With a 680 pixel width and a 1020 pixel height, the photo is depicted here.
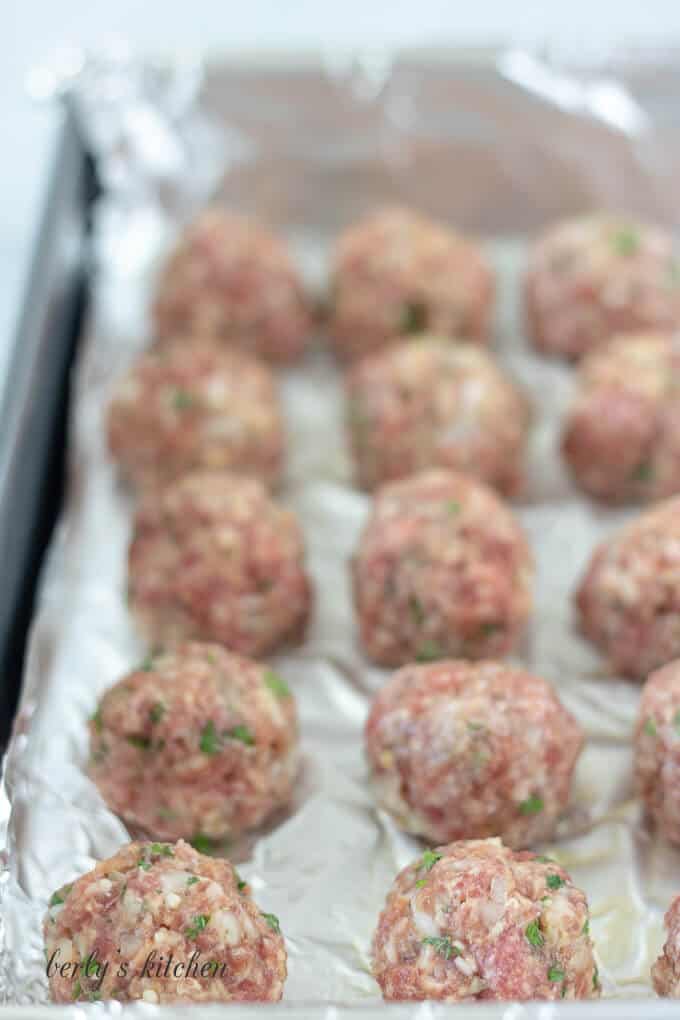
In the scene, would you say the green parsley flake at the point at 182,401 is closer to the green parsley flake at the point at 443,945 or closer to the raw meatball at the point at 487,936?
the raw meatball at the point at 487,936

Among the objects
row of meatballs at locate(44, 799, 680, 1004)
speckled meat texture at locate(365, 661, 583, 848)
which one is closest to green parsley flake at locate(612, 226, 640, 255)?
speckled meat texture at locate(365, 661, 583, 848)

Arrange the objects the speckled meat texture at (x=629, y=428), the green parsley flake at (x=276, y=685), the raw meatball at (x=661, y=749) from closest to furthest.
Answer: the raw meatball at (x=661, y=749), the green parsley flake at (x=276, y=685), the speckled meat texture at (x=629, y=428)

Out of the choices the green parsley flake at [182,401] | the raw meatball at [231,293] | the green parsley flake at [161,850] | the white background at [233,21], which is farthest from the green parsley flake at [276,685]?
the white background at [233,21]

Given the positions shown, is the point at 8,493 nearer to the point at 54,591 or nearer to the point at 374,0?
the point at 54,591

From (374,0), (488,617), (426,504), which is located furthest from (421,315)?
Result: (374,0)

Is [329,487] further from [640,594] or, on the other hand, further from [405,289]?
[640,594]

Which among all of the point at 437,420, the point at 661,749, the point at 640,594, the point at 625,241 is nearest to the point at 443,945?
the point at 661,749
